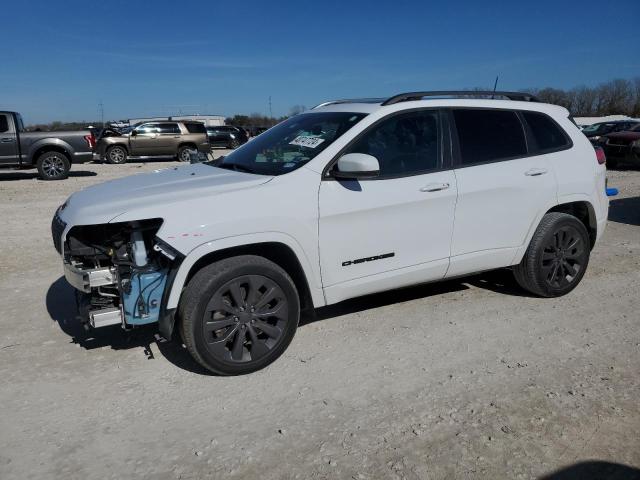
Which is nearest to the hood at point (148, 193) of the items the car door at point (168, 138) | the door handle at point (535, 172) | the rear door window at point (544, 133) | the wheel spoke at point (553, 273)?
the door handle at point (535, 172)

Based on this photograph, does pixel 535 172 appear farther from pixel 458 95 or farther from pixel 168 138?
pixel 168 138

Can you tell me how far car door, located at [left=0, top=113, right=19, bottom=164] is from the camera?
47.8ft

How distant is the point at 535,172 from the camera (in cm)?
468

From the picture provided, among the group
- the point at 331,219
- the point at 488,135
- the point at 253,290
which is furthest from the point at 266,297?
the point at 488,135

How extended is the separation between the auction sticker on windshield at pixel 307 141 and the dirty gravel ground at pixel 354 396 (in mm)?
1501

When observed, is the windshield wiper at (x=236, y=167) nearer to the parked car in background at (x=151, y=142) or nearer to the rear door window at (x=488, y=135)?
the rear door window at (x=488, y=135)

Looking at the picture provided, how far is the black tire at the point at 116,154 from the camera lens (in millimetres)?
22250

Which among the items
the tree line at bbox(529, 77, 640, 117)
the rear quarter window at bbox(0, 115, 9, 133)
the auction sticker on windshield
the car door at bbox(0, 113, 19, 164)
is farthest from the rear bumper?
the tree line at bbox(529, 77, 640, 117)

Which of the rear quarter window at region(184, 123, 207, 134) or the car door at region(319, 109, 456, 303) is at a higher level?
the rear quarter window at region(184, 123, 207, 134)

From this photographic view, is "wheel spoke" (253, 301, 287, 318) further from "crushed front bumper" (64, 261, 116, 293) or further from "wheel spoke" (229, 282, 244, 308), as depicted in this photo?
"crushed front bumper" (64, 261, 116, 293)

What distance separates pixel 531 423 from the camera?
3096 mm

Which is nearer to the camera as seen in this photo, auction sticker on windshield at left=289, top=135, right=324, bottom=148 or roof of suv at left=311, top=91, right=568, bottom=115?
auction sticker on windshield at left=289, top=135, right=324, bottom=148

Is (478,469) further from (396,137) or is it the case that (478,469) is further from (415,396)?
(396,137)

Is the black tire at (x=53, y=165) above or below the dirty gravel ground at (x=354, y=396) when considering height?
above
